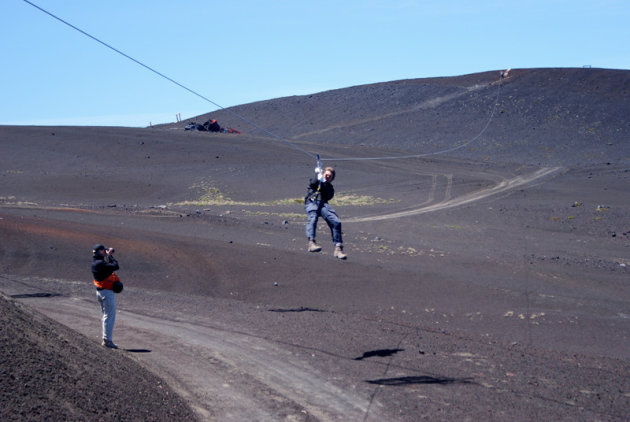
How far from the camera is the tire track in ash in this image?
38.7 metres

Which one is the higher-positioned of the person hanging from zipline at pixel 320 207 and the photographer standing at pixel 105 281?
the person hanging from zipline at pixel 320 207

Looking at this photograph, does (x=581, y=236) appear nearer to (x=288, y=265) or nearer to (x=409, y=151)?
(x=288, y=265)

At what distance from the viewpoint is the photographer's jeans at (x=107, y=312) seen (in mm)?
12969

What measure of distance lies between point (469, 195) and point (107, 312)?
35.8 m

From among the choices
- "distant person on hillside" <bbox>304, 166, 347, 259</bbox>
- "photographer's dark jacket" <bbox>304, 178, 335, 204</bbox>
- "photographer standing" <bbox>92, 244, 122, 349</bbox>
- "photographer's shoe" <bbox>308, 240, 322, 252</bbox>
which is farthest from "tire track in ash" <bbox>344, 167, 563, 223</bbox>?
"photographer standing" <bbox>92, 244, 122, 349</bbox>

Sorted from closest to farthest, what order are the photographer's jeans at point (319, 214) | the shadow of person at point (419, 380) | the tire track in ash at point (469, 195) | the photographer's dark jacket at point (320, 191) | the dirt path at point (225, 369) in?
the dirt path at point (225, 369) < the shadow of person at point (419, 380) < the photographer's dark jacket at point (320, 191) < the photographer's jeans at point (319, 214) < the tire track in ash at point (469, 195)

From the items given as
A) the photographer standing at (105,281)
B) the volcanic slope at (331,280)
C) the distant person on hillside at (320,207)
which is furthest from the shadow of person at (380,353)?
the photographer standing at (105,281)

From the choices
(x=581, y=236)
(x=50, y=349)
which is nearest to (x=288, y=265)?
(x=50, y=349)

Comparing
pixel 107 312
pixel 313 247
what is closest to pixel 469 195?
pixel 313 247

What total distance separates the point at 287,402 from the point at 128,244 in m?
15.3

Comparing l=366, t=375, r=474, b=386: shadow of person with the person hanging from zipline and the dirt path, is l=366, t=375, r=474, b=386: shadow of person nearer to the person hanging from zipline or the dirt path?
the dirt path

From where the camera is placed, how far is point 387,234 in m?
33.0

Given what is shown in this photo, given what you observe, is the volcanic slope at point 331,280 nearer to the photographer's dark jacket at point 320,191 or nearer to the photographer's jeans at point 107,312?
the photographer's jeans at point 107,312

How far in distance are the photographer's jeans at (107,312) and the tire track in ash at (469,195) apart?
24.5 meters
